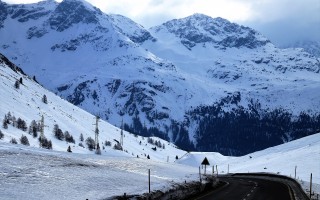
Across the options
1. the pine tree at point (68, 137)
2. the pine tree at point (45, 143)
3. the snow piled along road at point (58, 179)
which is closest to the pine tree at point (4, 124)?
the pine tree at point (45, 143)

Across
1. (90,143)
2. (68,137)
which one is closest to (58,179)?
(68,137)

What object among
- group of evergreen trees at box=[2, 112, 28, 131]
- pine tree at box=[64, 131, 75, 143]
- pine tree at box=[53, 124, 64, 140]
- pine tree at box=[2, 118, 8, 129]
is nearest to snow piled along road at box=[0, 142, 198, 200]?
pine tree at box=[2, 118, 8, 129]

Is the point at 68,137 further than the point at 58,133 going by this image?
Yes

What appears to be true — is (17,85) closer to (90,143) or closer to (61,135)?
(90,143)

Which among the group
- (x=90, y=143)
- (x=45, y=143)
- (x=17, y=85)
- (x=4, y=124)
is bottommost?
(x=45, y=143)

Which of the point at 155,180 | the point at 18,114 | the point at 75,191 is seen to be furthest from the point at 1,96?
the point at 75,191

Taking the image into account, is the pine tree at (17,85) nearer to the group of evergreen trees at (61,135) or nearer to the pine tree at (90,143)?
the group of evergreen trees at (61,135)

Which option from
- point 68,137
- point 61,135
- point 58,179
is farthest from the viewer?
point 68,137

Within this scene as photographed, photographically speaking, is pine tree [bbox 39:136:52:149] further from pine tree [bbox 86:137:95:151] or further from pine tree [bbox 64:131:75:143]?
pine tree [bbox 86:137:95:151]

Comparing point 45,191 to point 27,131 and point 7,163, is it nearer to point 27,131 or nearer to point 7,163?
point 7,163

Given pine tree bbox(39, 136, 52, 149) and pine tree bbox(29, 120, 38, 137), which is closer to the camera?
pine tree bbox(39, 136, 52, 149)

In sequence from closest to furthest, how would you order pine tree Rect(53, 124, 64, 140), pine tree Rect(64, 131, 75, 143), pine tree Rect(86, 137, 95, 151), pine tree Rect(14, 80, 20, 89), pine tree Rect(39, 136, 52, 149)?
pine tree Rect(39, 136, 52, 149)
pine tree Rect(53, 124, 64, 140)
pine tree Rect(64, 131, 75, 143)
pine tree Rect(86, 137, 95, 151)
pine tree Rect(14, 80, 20, 89)

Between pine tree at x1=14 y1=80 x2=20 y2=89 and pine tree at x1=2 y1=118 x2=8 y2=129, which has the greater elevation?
pine tree at x1=14 y1=80 x2=20 y2=89

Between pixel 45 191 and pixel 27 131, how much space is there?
114169mm
